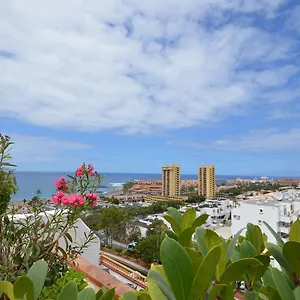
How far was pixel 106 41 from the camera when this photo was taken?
208 inches

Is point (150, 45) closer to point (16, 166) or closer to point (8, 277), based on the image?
point (16, 166)

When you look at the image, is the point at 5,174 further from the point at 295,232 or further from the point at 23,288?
the point at 295,232

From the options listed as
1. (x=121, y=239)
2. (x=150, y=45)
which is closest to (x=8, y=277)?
(x=150, y=45)

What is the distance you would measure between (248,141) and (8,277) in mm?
25765

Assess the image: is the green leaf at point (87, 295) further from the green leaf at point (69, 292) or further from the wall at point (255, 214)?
the wall at point (255, 214)

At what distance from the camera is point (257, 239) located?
0.84 meters

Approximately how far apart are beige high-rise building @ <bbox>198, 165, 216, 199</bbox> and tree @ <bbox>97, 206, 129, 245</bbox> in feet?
110

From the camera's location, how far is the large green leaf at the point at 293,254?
0.56 meters

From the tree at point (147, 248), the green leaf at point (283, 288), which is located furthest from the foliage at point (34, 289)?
the tree at point (147, 248)

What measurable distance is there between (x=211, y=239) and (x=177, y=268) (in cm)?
18

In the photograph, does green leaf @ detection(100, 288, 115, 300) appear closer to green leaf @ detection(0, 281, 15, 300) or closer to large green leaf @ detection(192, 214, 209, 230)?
green leaf @ detection(0, 281, 15, 300)

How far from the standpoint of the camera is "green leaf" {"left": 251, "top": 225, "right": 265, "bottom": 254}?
84 centimetres

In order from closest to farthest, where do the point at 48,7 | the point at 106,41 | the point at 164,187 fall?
the point at 48,7 < the point at 106,41 < the point at 164,187

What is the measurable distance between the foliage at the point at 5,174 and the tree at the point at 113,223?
635 inches
